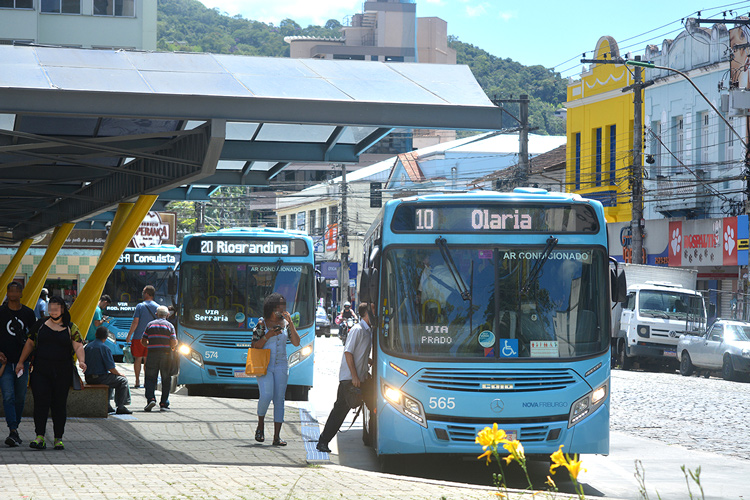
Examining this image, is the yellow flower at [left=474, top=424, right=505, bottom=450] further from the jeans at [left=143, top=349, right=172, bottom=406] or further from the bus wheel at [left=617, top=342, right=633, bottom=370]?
the bus wheel at [left=617, top=342, right=633, bottom=370]

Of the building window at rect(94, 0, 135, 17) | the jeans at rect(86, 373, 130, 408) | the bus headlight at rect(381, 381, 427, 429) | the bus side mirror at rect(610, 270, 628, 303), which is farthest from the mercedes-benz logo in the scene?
the building window at rect(94, 0, 135, 17)

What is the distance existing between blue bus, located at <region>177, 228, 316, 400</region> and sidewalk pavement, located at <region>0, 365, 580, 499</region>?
12.7ft

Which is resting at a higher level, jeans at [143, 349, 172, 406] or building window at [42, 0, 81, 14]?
building window at [42, 0, 81, 14]

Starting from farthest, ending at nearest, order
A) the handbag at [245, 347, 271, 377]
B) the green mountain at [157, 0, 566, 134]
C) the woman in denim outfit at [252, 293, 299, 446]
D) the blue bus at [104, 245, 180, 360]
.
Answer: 1. the green mountain at [157, 0, 566, 134]
2. the blue bus at [104, 245, 180, 360]
3. the woman in denim outfit at [252, 293, 299, 446]
4. the handbag at [245, 347, 271, 377]

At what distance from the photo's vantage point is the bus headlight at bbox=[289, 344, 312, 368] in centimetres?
1770

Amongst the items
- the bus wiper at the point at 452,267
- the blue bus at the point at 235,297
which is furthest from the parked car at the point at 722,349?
the bus wiper at the point at 452,267

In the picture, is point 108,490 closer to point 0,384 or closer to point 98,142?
point 0,384

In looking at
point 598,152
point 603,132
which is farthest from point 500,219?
point 598,152

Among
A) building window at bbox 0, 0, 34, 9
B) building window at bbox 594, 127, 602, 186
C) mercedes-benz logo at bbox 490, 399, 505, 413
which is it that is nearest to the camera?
mercedes-benz logo at bbox 490, 399, 505, 413

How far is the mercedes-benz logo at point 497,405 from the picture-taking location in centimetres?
1014

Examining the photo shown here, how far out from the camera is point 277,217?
92.6 meters

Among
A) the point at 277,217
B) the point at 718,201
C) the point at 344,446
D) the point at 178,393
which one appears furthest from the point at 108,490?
the point at 277,217

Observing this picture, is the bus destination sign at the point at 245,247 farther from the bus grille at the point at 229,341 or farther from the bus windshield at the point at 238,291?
the bus grille at the point at 229,341

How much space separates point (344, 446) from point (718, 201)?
26.2m
